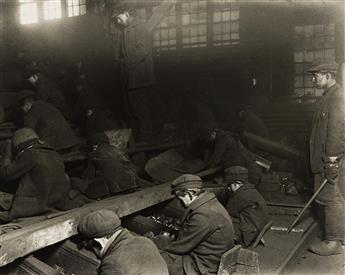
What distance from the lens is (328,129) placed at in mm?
6137

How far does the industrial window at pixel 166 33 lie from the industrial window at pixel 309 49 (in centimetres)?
379

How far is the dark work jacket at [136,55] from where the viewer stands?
29.9ft

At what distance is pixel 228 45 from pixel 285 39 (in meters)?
1.67

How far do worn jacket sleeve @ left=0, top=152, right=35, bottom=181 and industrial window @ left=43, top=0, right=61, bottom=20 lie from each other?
411 inches

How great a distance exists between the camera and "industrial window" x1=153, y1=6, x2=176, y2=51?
13539mm

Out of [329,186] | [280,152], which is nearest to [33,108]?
[329,186]

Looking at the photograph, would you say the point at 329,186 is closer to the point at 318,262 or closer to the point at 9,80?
the point at 318,262

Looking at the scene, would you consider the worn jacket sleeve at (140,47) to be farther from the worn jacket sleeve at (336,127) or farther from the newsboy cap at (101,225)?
the newsboy cap at (101,225)

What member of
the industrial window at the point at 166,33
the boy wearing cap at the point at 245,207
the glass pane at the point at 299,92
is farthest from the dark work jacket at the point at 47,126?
the glass pane at the point at 299,92

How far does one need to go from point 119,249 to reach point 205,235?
1498 millimetres

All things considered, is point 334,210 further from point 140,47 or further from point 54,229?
point 140,47

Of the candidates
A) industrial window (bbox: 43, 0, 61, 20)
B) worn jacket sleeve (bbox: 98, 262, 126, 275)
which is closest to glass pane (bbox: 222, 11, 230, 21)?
industrial window (bbox: 43, 0, 61, 20)

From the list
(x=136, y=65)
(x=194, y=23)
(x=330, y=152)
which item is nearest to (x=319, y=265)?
(x=330, y=152)

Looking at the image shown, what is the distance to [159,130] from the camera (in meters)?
10.4
